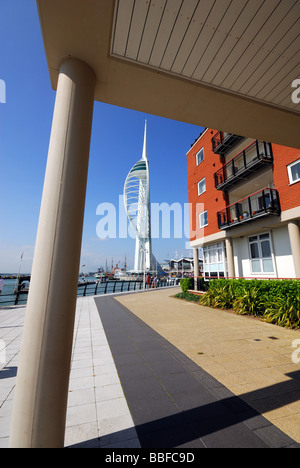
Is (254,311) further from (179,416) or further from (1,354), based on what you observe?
(1,354)

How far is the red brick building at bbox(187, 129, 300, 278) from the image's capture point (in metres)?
10.8

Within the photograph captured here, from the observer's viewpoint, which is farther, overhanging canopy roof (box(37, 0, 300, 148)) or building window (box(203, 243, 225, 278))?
building window (box(203, 243, 225, 278))

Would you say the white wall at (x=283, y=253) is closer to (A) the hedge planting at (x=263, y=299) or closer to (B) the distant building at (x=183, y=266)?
(A) the hedge planting at (x=263, y=299)

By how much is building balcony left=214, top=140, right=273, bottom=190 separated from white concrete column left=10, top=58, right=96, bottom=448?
39.0ft

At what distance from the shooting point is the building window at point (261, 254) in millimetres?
12108

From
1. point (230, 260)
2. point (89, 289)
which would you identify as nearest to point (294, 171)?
point (230, 260)

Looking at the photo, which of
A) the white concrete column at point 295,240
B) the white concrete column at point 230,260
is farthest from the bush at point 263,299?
the white concrete column at point 230,260

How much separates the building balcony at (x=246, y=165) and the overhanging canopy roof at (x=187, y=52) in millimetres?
9782

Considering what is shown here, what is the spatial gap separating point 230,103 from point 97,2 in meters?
1.98

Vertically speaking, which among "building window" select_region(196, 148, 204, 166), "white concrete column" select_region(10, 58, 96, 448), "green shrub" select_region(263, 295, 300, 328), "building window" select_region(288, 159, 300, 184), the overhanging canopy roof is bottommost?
"green shrub" select_region(263, 295, 300, 328)

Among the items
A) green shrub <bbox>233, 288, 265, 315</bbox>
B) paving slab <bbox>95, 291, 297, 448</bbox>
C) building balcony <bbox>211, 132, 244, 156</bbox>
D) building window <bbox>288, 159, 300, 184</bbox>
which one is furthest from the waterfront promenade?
building balcony <bbox>211, 132, 244, 156</bbox>

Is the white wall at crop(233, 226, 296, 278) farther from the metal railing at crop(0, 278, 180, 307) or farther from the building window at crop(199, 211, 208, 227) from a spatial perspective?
the metal railing at crop(0, 278, 180, 307)

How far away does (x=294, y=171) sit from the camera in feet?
34.6
